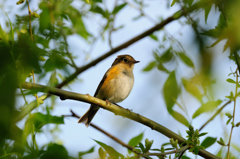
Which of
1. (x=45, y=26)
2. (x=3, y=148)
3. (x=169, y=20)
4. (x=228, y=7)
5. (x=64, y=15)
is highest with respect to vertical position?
(x=169, y=20)

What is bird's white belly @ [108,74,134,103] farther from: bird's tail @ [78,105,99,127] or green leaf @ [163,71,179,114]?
green leaf @ [163,71,179,114]

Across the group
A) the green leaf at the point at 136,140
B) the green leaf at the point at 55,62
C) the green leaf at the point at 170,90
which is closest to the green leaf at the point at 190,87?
the green leaf at the point at 170,90

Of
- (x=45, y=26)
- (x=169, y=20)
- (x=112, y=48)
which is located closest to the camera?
(x=45, y=26)

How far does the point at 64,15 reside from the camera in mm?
3129

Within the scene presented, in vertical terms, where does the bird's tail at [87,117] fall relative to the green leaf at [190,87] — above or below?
above

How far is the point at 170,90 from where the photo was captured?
1031 millimetres

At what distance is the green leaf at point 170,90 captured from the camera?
1.01 metres

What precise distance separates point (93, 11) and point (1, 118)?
12.6 ft

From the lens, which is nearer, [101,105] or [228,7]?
[228,7]

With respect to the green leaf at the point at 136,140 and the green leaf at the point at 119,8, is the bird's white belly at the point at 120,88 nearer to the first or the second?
the green leaf at the point at 119,8

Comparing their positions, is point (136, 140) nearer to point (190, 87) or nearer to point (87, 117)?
point (190, 87)

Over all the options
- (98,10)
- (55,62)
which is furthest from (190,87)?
(98,10)

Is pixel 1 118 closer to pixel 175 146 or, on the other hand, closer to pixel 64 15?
pixel 175 146

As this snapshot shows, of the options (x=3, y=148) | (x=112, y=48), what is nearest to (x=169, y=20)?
(x=112, y=48)
